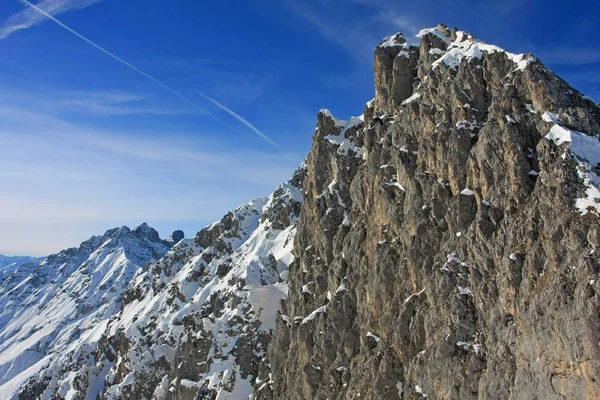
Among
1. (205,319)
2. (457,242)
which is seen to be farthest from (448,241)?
(205,319)

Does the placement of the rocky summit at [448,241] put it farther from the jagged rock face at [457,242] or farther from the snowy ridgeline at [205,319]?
the snowy ridgeline at [205,319]

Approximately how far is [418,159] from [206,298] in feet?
346

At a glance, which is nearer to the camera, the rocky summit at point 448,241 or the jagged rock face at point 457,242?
the jagged rock face at point 457,242

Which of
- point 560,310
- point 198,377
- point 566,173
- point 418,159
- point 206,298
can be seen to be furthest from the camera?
point 206,298

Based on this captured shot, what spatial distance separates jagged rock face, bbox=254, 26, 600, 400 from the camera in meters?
33.7

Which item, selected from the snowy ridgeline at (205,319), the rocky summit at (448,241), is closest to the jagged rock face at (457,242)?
the rocky summit at (448,241)

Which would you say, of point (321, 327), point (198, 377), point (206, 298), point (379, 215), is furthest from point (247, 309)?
point (379, 215)

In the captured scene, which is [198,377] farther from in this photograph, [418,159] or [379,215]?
[418,159]

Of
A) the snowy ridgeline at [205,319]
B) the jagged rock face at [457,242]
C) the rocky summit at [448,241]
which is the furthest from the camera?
the snowy ridgeline at [205,319]

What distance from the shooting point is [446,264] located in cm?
4588

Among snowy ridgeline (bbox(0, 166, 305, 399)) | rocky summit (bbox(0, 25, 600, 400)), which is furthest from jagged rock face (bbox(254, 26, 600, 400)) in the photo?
snowy ridgeline (bbox(0, 166, 305, 399))

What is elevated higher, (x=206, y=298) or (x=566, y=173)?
(x=566, y=173)

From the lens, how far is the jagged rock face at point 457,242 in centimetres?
3366

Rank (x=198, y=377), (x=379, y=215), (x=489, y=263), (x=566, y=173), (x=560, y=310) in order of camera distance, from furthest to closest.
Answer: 1. (x=198, y=377)
2. (x=379, y=215)
3. (x=489, y=263)
4. (x=566, y=173)
5. (x=560, y=310)
